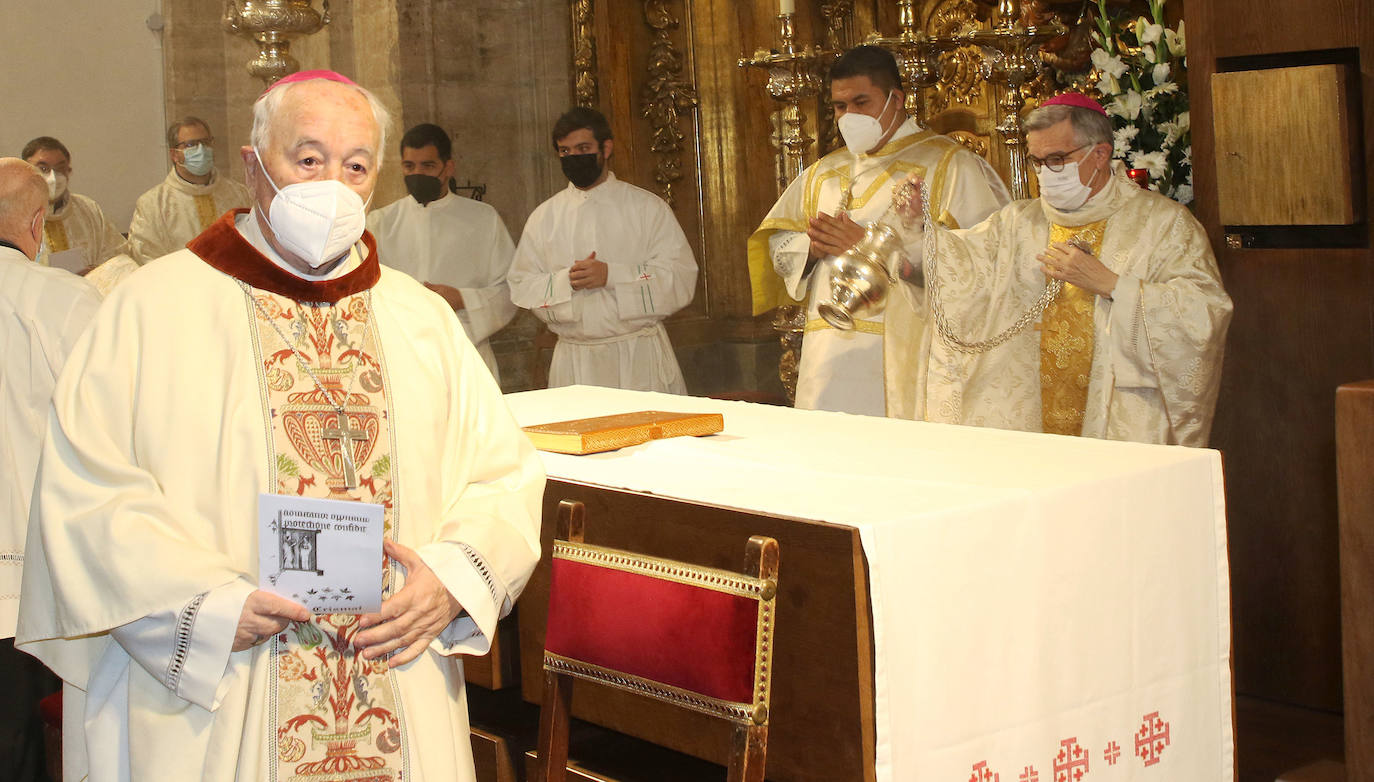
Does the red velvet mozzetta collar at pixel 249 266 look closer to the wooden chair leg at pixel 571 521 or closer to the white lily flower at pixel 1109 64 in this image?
the wooden chair leg at pixel 571 521

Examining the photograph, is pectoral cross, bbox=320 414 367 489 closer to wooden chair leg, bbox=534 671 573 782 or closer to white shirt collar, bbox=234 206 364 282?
white shirt collar, bbox=234 206 364 282

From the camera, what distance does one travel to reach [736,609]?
7.84 feet

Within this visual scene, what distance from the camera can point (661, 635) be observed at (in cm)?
251

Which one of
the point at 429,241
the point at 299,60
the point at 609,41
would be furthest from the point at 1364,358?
the point at 299,60

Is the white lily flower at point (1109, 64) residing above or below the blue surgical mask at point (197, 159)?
below

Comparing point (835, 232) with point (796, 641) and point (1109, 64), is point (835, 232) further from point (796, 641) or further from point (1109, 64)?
point (796, 641)

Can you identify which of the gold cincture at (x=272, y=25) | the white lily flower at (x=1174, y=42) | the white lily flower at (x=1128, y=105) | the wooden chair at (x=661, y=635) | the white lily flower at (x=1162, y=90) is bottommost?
the wooden chair at (x=661, y=635)

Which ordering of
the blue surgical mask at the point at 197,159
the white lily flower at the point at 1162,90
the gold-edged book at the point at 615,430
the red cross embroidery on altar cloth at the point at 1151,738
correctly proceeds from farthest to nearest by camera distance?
the blue surgical mask at the point at 197,159 < the white lily flower at the point at 1162,90 < the gold-edged book at the point at 615,430 < the red cross embroidery on altar cloth at the point at 1151,738

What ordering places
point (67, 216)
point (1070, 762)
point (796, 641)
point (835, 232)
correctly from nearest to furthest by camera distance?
point (796, 641) → point (1070, 762) → point (835, 232) → point (67, 216)

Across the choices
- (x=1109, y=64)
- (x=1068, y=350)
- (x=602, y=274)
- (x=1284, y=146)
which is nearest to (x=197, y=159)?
(x=602, y=274)

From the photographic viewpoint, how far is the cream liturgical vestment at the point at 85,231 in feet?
23.3

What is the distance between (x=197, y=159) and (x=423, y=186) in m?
1.15

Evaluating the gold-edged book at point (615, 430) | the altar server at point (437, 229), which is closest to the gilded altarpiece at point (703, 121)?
the altar server at point (437, 229)

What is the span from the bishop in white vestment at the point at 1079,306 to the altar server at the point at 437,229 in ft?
9.60
